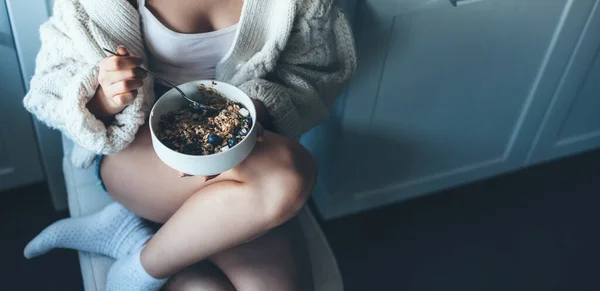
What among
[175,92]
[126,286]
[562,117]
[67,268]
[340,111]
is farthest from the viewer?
[562,117]

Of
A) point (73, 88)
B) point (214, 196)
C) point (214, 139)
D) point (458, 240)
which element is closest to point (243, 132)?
point (214, 139)

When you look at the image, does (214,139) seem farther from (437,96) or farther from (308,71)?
(437,96)

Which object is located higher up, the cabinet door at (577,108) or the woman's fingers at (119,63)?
the woman's fingers at (119,63)

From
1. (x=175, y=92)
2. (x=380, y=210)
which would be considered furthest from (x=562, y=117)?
(x=175, y=92)

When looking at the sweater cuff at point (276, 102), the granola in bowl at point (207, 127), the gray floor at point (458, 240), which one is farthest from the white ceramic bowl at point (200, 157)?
the gray floor at point (458, 240)

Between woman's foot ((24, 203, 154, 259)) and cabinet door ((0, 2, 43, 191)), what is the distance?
1.01ft

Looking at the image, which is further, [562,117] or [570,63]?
[562,117]

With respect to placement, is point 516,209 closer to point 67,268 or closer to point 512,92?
point 512,92

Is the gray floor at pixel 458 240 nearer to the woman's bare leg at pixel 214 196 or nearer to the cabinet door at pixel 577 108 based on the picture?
the cabinet door at pixel 577 108

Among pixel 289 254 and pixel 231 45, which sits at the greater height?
pixel 231 45

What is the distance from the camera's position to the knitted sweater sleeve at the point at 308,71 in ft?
3.17

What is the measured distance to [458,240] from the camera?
1.53m

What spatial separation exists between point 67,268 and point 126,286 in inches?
19.7

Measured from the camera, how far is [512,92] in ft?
4.57
